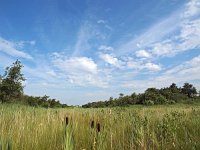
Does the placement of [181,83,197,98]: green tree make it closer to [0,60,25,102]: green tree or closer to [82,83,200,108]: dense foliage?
[82,83,200,108]: dense foliage

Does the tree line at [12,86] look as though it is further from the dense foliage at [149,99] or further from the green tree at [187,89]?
the green tree at [187,89]

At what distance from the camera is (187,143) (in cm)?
359

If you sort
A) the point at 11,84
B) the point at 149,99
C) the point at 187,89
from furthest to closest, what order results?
the point at 187,89, the point at 149,99, the point at 11,84

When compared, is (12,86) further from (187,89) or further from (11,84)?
(187,89)

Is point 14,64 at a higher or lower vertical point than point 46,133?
higher

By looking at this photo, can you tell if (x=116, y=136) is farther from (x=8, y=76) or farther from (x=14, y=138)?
(x=8, y=76)

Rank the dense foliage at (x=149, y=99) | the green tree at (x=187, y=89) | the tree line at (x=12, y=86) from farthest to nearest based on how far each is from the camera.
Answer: the green tree at (x=187, y=89)
the dense foliage at (x=149, y=99)
the tree line at (x=12, y=86)

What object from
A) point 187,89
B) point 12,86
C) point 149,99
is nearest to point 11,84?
point 12,86

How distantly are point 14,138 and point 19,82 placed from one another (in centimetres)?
1627

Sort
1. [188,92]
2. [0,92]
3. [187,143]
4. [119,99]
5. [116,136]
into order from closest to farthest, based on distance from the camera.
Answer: [187,143] < [116,136] < [0,92] < [119,99] < [188,92]

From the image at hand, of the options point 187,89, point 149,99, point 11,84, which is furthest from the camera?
point 187,89

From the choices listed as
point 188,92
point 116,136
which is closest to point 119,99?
point 188,92

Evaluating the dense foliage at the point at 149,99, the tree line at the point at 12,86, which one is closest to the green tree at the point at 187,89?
the dense foliage at the point at 149,99

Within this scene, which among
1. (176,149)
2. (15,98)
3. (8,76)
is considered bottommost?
(176,149)
